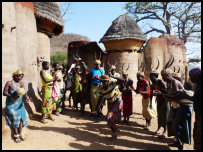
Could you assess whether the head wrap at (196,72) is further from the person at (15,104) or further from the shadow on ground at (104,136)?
the person at (15,104)

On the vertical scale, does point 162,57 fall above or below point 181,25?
below

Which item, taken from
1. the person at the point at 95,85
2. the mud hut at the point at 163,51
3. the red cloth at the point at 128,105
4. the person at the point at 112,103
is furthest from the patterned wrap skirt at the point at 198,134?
the mud hut at the point at 163,51

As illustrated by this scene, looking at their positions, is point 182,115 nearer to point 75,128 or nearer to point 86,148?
point 86,148

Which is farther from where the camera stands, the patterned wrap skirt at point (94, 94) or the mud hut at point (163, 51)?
the mud hut at point (163, 51)

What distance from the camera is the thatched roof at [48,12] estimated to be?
5861mm

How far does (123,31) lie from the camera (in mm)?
9734

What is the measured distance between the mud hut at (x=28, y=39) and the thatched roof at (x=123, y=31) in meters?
3.72

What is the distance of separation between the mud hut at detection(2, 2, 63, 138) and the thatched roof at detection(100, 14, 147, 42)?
3.72 meters

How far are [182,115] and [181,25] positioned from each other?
65.7 ft

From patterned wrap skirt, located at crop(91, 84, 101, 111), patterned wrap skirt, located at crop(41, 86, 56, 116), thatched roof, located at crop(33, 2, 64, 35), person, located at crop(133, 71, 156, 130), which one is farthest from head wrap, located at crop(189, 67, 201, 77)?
thatched roof, located at crop(33, 2, 64, 35)

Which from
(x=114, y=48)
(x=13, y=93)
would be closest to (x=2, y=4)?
(x=13, y=93)

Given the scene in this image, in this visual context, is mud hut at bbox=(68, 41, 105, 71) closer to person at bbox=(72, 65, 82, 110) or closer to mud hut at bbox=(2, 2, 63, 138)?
mud hut at bbox=(2, 2, 63, 138)

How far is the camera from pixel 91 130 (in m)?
4.23

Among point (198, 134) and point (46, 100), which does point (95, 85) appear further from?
point (198, 134)
